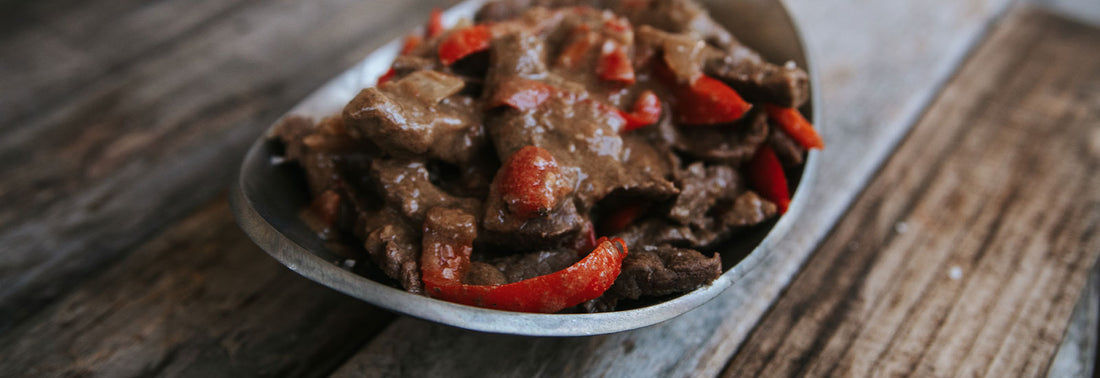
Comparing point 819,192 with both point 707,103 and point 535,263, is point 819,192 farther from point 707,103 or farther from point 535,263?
point 535,263

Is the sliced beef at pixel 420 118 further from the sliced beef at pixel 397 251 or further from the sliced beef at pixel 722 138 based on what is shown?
the sliced beef at pixel 722 138

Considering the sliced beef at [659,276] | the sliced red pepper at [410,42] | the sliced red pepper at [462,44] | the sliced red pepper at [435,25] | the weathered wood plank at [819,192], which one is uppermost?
the sliced red pepper at [462,44]

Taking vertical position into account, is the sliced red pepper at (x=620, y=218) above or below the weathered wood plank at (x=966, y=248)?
above

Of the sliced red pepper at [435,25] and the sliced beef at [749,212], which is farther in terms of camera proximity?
the sliced red pepper at [435,25]

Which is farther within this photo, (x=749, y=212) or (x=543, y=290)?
(x=749, y=212)

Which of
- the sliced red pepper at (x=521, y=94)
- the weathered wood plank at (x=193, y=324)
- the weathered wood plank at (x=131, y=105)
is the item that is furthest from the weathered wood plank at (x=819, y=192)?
the weathered wood plank at (x=131, y=105)

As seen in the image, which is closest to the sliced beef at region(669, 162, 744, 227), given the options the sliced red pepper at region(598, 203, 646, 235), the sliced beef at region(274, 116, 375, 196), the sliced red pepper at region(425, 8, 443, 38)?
the sliced red pepper at region(598, 203, 646, 235)

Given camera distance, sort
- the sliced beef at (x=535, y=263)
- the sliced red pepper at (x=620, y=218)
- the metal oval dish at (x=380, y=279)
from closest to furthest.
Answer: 1. the metal oval dish at (x=380, y=279)
2. the sliced beef at (x=535, y=263)
3. the sliced red pepper at (x=620, y=218)

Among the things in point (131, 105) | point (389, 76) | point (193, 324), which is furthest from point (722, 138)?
point (131, 105)

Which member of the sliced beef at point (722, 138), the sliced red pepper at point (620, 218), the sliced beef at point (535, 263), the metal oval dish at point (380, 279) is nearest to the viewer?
the metal oval dish at point (380, 279)
